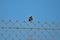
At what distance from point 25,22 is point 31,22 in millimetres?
106

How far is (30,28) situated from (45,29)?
263mm

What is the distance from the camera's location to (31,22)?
4.14 metres

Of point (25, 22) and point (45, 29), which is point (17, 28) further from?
point (45, 29)

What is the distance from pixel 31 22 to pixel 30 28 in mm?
109

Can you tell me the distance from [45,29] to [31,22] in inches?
10.6

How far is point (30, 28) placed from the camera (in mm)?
4102

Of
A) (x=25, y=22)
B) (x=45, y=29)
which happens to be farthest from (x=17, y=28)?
(x=45, y=29)

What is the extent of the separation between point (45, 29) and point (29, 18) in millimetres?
367

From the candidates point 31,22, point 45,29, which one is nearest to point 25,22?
point 31,22

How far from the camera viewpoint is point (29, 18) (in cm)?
429

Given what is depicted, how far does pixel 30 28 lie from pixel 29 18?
0.26 meters

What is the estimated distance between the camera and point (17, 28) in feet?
13.5

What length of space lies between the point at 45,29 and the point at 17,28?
482 millimetres

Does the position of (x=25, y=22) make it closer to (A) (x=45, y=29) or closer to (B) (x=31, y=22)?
(B) (x=31, y=22)
